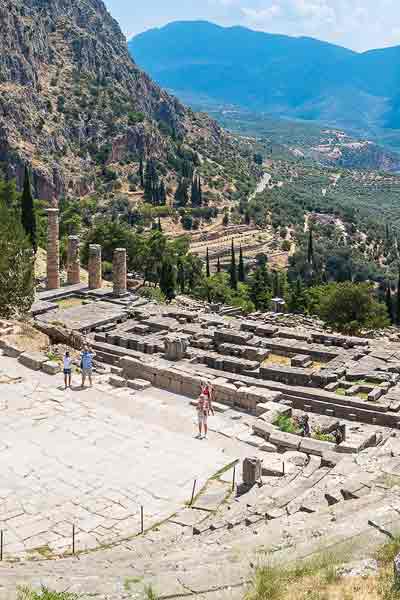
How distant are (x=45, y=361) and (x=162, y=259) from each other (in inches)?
1634

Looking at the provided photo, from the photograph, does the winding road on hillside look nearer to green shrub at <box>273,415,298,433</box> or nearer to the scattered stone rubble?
the scattered stone rubble

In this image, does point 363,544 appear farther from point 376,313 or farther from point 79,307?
point 376,313

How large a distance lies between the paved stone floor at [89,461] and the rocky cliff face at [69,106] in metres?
79.8

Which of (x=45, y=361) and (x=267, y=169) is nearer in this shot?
(x=45, y=361)

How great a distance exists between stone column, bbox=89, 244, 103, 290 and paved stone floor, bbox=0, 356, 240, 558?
22479 millimetres

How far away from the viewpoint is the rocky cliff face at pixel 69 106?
330 feet

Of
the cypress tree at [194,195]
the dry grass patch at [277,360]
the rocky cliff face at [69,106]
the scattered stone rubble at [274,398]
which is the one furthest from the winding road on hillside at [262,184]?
the dry grass patch at [277,360]

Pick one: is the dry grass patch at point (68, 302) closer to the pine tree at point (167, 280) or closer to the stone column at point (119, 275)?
the stone column at point (119, 275)

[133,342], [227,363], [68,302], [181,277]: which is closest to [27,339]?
[133,342]

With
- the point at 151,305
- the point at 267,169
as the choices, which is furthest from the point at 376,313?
the point at 267,169

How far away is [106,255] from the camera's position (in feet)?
210

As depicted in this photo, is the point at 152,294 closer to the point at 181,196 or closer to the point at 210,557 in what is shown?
the point at 210,557

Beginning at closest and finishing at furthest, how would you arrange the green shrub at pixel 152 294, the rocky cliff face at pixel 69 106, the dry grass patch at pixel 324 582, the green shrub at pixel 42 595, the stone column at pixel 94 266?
1. the dry grass patch at pixel 324 582
2. the green shrub at pixel 42 595
3. the stone column at pixel 94 266
4. the green shrub at pixel 152 294
5. the rocky cliff face at pixel 69 106

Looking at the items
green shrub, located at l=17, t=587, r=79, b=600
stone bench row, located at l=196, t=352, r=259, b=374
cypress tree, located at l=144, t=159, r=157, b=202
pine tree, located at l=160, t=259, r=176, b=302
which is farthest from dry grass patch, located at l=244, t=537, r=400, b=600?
cypress tree, located at l=144, t=159, r=157, b=202
